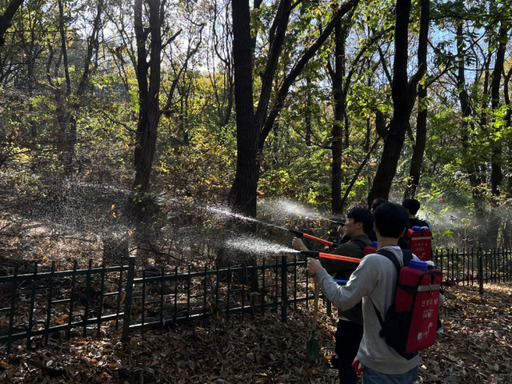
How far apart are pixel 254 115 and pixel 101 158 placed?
631 cm

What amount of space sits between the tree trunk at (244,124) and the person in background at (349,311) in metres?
3.94

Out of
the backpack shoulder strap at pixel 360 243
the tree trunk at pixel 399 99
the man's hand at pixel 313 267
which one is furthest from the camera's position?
the tree trunk at pixel 399 99

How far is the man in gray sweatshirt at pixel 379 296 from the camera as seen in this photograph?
259 cm

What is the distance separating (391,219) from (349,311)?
1323 mm

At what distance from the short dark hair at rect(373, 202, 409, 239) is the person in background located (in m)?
1.14

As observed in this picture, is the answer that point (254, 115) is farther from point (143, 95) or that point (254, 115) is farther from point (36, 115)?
point (36, 115)

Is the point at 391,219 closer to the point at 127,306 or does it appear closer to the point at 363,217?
the point at 363,217

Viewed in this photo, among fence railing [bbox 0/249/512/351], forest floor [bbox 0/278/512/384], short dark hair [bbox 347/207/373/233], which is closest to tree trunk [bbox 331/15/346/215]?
forest floor [bbox 0/278/512/384]

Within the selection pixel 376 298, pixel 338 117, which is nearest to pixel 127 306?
pixel 376 298

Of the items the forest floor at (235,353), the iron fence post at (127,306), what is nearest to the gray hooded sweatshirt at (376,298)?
the forest floor at (235,353)

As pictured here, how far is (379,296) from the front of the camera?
2.61 metres

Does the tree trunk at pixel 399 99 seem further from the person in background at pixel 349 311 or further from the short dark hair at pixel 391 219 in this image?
the short dark hair at pixel 391 219

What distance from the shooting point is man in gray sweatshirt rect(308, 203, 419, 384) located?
2.59 metres

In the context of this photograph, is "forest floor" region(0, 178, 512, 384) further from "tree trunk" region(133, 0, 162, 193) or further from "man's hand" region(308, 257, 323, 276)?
"tree trunk" region(133, 0, 162, 193)
